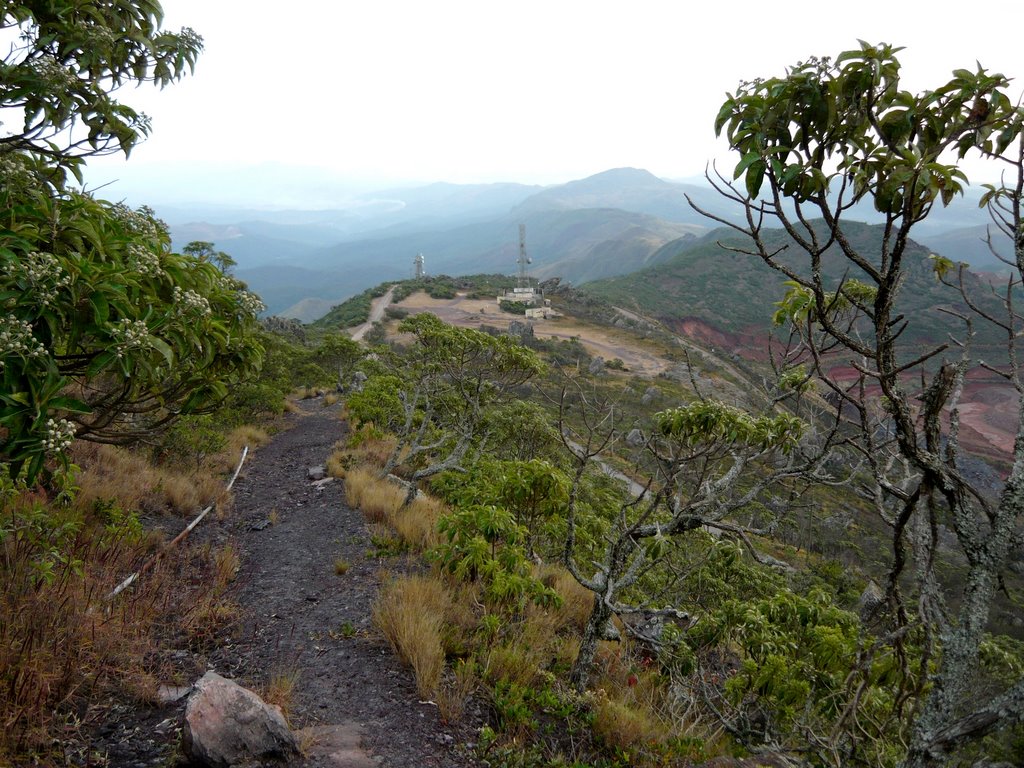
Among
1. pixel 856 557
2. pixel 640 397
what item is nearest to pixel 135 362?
pixel 856 557

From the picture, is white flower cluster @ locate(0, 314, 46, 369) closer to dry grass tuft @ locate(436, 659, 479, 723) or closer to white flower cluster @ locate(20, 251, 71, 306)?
white flower cluster @ locate(20, 251, 71, 306)

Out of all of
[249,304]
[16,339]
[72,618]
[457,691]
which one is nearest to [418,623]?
[457,691]

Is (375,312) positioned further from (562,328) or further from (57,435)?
(57,435)

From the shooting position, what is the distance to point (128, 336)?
2445mm

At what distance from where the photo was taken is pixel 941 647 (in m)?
2.43

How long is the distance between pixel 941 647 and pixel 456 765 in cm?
317

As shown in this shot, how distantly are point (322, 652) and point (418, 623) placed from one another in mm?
986

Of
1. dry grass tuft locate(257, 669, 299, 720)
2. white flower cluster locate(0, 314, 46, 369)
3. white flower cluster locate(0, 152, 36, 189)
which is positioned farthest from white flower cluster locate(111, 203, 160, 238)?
dry grass tuft locate(257, 669, 299, 720)

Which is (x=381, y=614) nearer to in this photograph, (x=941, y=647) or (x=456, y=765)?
(x=456, y=765)

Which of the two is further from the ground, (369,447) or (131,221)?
(131,221)

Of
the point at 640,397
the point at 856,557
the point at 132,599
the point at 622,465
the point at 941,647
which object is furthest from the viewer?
the point at 640,397

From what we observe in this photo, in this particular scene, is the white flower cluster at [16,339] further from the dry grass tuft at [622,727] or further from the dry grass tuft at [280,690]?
the dry grass tuft at [622,727]

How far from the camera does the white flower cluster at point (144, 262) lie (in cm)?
277

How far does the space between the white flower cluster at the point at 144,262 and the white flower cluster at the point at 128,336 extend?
401 millimetres
